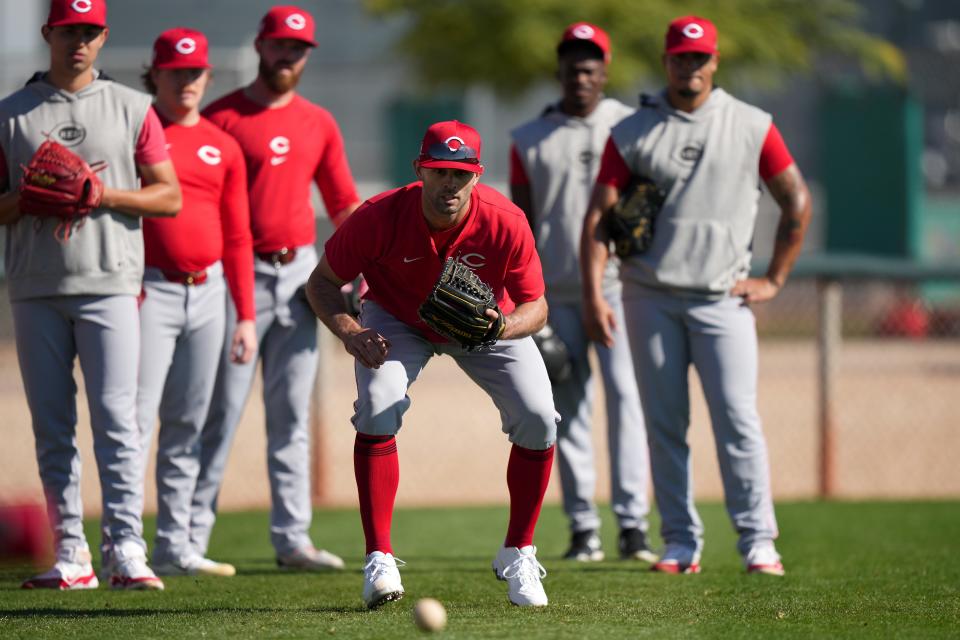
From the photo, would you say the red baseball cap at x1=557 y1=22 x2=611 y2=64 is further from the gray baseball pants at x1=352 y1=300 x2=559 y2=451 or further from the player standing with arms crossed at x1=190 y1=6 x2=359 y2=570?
the gray baseball pants at x1=352 y1=300 x2=559 y2=451

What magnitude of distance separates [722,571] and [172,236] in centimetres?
284

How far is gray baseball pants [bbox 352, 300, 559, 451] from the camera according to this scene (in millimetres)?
4984

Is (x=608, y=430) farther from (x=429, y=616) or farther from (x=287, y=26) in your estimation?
(x=429, y=616)

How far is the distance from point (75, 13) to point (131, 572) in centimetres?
223

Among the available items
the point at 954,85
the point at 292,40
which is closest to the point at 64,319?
the point at 292,40

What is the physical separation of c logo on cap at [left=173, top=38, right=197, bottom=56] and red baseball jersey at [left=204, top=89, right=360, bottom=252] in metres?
0.59

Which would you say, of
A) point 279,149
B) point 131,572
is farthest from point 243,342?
point 131,572

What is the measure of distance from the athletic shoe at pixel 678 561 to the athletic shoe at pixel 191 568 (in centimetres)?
192

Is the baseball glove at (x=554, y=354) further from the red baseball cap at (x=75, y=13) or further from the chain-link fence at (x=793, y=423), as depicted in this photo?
the chain-link fence at (x=793, y=423)

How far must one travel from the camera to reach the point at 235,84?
22297mm

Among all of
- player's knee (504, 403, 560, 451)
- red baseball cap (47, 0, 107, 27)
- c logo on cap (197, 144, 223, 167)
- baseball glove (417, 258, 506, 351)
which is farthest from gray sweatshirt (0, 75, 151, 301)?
player's knee (504, 403, 560, 451)

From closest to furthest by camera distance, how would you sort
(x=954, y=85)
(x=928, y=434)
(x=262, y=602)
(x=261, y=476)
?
(x=262, y=602) < (x=261, y=476) < (x=928, y=434) < (x=954, y=85)

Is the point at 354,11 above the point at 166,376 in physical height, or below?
above

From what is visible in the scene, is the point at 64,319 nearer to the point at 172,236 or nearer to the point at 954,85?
the point at 172,236
